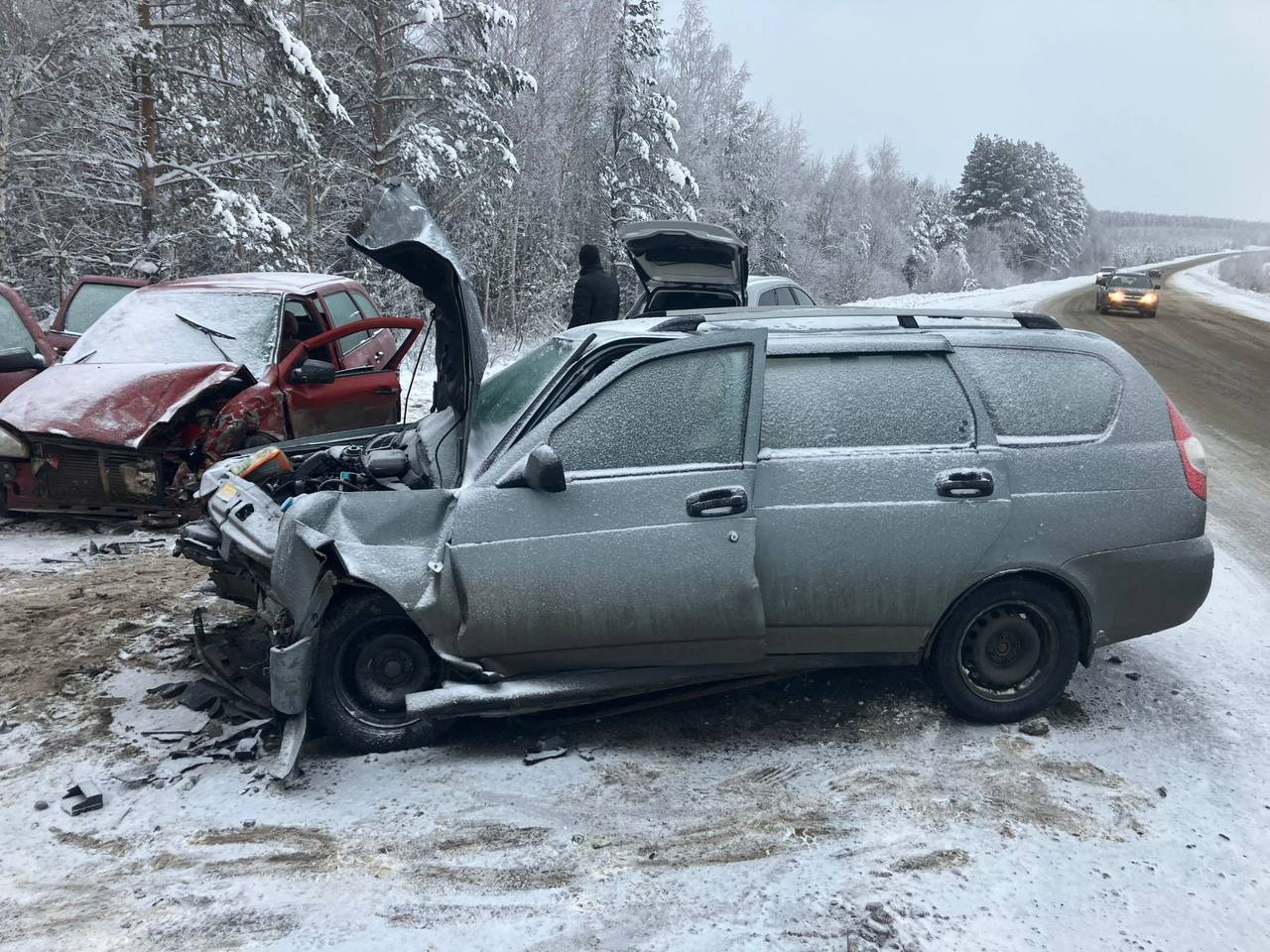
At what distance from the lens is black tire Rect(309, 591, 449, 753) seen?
3.70m

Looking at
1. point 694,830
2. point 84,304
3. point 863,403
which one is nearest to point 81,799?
point 694,830

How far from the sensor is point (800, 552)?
12.0 ft

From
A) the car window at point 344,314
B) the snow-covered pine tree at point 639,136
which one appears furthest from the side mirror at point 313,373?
the snow-covered pine tree at point 639,136

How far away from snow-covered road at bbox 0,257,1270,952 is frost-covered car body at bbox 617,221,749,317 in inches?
181

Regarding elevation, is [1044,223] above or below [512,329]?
above

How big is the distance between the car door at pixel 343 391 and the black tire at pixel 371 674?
352cm

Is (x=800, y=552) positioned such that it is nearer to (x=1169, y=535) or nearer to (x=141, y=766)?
(x=1169, y=535)

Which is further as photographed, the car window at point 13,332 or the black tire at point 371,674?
the car window at point 13,332

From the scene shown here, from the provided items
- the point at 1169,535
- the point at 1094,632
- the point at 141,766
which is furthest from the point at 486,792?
the point at 1169,535

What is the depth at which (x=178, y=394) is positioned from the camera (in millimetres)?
6383

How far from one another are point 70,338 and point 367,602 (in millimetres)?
7150

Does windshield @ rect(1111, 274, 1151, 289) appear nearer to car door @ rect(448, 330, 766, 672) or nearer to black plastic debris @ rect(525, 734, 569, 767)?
car door @ rect(448, 330, 766, 672)

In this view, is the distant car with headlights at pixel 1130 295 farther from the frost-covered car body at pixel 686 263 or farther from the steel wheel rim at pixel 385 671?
the steel wheel rim at pixel 385 671

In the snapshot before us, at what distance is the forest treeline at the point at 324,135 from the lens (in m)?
13.4
